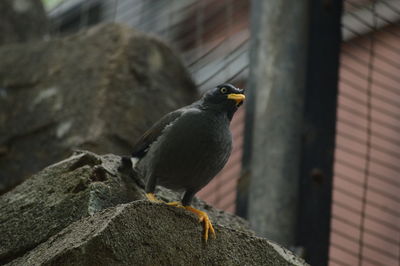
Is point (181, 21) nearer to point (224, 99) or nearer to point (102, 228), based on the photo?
point (224, 99)

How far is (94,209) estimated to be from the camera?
8.48 feet

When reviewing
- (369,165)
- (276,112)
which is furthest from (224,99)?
(369,165)

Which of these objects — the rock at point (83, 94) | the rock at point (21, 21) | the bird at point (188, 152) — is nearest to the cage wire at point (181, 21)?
the rock at point (21, 21)

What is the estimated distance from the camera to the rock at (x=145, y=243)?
7.18 feet

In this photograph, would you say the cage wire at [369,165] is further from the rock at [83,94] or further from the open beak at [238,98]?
the open beak at [238,98]

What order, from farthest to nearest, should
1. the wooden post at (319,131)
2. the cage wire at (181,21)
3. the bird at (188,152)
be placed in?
the cage wire at (181,21), the wooden post at (319,131), the bird at (188,152)

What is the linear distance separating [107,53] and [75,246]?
2.39 metres

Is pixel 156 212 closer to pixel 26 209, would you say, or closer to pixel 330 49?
pixel 26 209

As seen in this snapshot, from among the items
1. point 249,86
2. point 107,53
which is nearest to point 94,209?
point 249,86

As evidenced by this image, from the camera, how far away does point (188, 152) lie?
2939 millimetres

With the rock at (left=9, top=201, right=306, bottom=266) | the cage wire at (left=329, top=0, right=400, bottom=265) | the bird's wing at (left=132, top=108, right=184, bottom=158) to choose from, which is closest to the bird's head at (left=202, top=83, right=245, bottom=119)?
the bird's wing at (left=132, top=108, right=184, bottom=158)

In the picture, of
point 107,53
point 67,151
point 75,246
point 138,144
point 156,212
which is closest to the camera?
point 75,246

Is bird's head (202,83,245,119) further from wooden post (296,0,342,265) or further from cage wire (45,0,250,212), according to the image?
cage wire (45,0,250,212)

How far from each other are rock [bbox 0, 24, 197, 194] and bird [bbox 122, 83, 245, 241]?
1.01 meters
